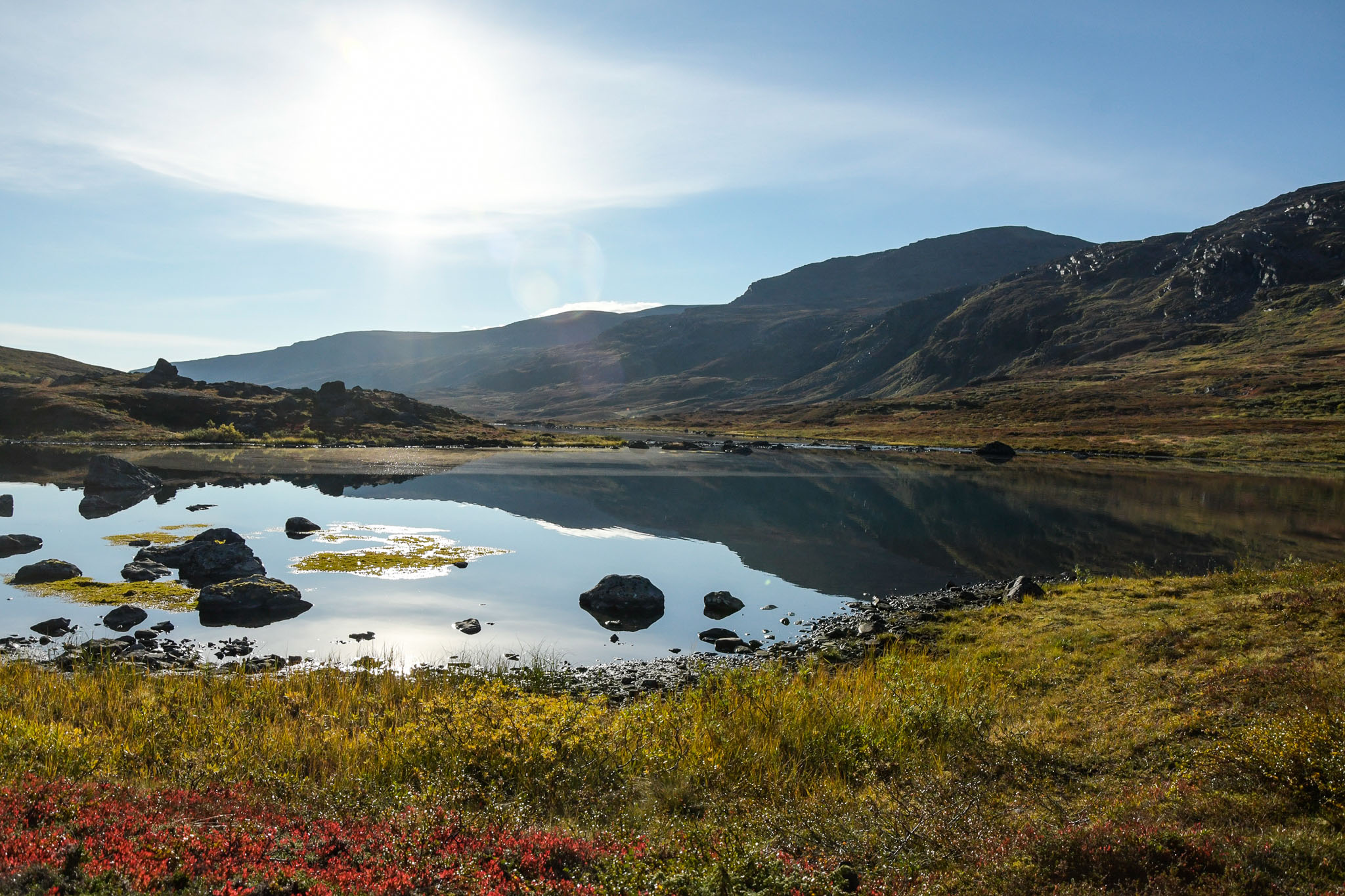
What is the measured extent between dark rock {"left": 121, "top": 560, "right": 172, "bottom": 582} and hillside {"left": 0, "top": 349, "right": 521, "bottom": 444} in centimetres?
8167

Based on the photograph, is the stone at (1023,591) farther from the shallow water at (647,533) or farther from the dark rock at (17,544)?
the dark rock at (17,544)

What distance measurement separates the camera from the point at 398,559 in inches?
1276

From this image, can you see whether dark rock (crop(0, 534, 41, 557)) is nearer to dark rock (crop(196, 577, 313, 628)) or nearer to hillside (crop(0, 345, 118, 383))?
dark rock (crop(196, 577, 313, 628))

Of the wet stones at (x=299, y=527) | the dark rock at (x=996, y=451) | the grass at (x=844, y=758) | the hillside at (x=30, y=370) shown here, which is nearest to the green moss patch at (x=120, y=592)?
the grass at (x=844, y=758)

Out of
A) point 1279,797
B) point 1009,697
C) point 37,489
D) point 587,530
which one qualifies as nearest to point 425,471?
point 37,489

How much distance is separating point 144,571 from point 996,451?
106181 millimetres

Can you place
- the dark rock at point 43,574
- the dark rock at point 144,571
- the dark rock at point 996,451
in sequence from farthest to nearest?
the dark rock at point 996,451, the dark rock at point 144,571, the dark rock at point 43,574

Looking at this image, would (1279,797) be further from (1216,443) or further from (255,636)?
(1216,443)

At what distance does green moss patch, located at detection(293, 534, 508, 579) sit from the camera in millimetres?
30188

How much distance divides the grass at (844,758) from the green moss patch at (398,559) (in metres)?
13.2

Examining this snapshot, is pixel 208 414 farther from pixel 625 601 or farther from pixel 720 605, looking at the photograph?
pixel 720 605

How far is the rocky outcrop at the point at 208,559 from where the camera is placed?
89.2 feet

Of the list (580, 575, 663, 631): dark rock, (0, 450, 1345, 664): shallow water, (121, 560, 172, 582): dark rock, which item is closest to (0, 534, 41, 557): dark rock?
(0, 450, 1345, 664): shallow water

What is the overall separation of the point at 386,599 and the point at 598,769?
59.7 feet
